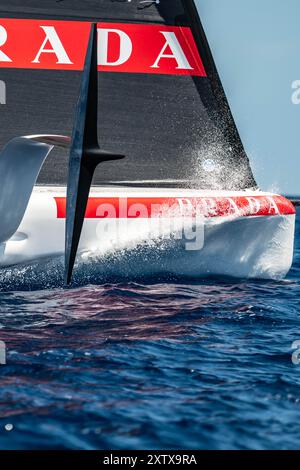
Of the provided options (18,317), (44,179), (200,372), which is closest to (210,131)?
(44,179)

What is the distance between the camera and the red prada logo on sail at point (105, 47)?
7.21m

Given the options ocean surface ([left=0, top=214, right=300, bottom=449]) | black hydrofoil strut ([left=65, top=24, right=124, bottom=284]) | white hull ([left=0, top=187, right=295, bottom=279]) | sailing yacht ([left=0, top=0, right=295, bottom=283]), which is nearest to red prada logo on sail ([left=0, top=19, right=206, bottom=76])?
sailing yacht ([left=0, top=0, right=295, bottom=283])

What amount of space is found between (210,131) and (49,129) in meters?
1.62

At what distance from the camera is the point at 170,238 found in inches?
275

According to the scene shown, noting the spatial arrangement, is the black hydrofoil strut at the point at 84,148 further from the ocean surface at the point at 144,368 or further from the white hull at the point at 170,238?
the white hull at the point at 170,238

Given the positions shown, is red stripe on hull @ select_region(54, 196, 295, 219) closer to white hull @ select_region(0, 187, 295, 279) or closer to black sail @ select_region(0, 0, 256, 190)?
white hull @ select_region(0, 187, 295, 279)

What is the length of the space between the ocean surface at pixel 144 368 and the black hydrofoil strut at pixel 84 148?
2.51ft

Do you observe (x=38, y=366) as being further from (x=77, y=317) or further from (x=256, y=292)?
(x=256, y=292)

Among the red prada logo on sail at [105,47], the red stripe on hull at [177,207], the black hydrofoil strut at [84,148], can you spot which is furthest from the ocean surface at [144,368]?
the red prada logo on sail at [105,47]

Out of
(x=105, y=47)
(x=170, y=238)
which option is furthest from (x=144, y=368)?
(x=105, y=47)

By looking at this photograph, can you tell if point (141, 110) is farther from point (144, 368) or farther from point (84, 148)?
point (144, 368)

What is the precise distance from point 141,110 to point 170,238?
4.57ft

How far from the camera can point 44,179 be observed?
24.2 ft

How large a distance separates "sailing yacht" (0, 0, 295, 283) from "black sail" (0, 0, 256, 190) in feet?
0.03
